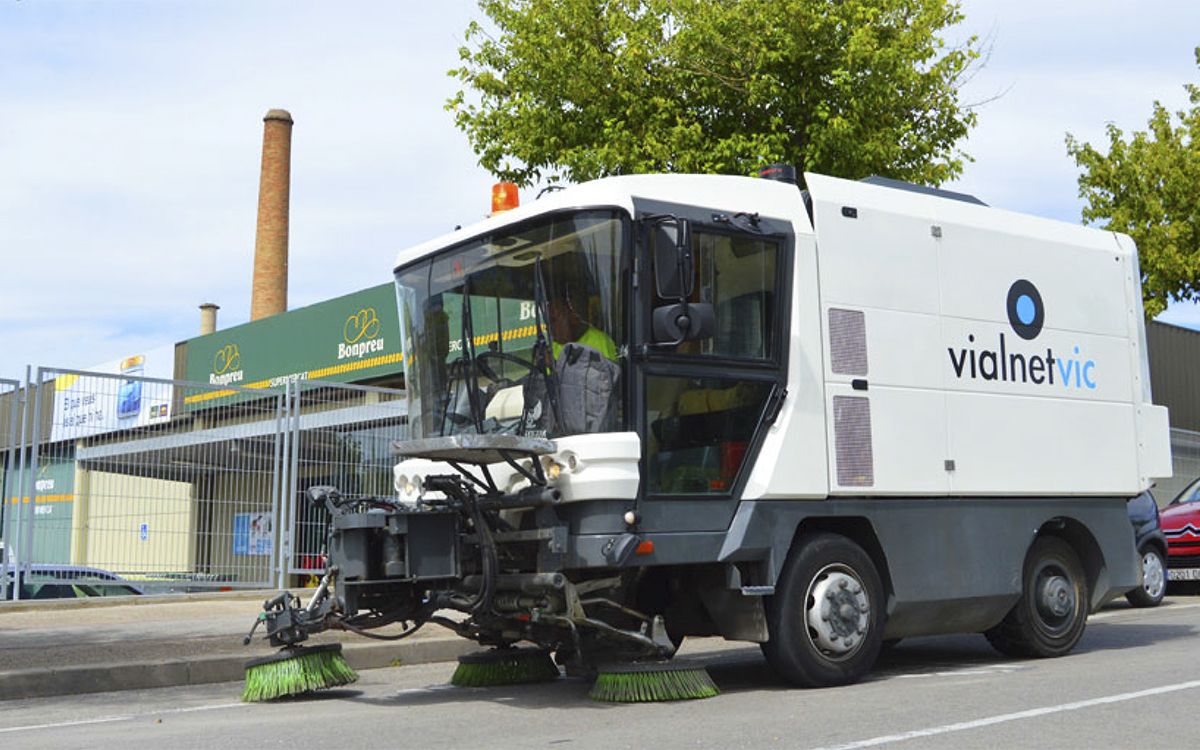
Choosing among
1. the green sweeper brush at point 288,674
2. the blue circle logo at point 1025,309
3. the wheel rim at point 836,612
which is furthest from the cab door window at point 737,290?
the green sweeper brush at point 288,674

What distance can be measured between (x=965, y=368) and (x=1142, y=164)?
58.1ft

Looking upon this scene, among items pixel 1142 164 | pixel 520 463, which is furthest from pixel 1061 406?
pixel 1142 164

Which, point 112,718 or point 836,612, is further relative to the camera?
point 836,612

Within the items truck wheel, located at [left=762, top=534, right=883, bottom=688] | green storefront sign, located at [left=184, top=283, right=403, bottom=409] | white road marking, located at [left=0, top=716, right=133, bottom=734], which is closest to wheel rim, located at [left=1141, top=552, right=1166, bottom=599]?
truck wheel, located at [left=762, top=534, right=883, bottom=688]

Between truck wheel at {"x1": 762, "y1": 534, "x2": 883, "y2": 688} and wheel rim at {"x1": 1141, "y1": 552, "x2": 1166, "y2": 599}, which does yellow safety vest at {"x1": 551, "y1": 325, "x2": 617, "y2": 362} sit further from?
wheel rim at {"x1": 1141, "y1": 552, "x2": 1166, "y2": 599}

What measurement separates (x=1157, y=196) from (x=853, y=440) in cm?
1869

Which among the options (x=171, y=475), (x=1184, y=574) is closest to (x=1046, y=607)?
(x=171, y=475)

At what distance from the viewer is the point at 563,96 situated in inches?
615

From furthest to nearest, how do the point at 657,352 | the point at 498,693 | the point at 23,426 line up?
the point at 23,426, the point at 498,693, the point at 657,352

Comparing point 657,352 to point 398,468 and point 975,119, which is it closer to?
point 398,468

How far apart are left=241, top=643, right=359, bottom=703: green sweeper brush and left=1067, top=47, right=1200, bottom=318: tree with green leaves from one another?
19871mm

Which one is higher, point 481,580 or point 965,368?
point 965,368

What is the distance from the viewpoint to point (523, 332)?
23.9 ft

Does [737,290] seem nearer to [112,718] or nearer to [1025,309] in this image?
[1025,309]
